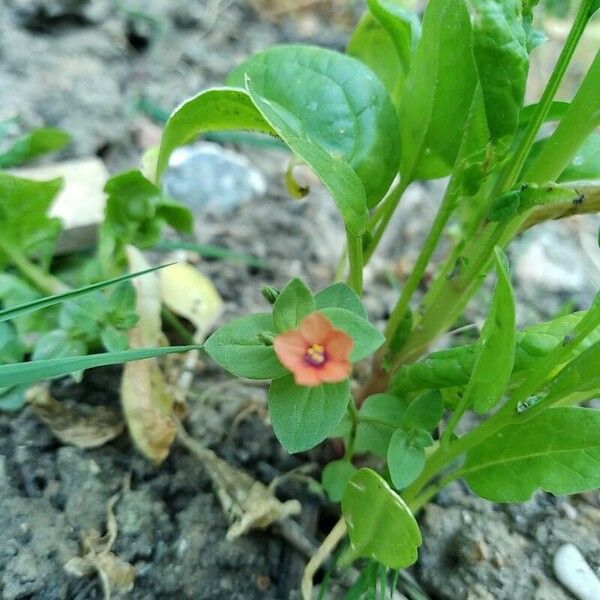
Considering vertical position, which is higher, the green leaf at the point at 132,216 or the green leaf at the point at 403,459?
the green leaf at the point at 403,459

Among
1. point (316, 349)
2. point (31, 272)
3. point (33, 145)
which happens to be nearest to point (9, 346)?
point (31, 272)

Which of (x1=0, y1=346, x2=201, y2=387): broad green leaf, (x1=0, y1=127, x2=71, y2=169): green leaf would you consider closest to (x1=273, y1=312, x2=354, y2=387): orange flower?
(x1=0, y1=346, x2=201, y2=387): broad green leaf

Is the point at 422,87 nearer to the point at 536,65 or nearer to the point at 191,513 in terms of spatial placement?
the point at 191,513

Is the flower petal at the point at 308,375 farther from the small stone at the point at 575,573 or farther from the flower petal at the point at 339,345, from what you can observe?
the small stone at the point at 575,573

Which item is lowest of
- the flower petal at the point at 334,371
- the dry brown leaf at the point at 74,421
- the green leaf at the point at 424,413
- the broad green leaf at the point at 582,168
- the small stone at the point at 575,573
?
the dry brown leaf at the point at 74,421

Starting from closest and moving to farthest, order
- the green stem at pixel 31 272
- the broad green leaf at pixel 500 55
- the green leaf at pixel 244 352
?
1. the broad green leaf at pixel 500 55
2. the green leaf at pixel 244 352
3. the green stem at pixel 31 272

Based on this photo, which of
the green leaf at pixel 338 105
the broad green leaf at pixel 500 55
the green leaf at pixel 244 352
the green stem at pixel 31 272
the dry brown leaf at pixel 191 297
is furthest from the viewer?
the dry brown leaf at pixel 191 297

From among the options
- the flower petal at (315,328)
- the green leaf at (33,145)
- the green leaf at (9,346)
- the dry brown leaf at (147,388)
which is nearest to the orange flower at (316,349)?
the flower petal at (315,328)
